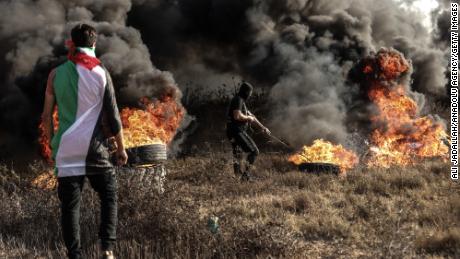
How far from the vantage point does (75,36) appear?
3877mm

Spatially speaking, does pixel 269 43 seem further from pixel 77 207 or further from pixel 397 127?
pixel 77 207

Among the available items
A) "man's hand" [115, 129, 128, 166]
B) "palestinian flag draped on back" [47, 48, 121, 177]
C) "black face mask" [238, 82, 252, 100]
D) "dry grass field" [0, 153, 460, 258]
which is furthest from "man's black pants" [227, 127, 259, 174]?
"palestinian flag draped on back" [47, 48, 121, 177]

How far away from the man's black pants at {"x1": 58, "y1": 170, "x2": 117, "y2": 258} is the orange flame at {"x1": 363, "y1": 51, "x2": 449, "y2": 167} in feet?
26.0

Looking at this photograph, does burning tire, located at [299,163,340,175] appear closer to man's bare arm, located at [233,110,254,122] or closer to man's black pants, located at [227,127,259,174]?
man's black pants, located at [227,127,259,174]

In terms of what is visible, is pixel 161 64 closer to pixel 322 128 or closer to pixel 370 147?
pixel 322 128

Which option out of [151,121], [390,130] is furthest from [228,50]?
[151,121]

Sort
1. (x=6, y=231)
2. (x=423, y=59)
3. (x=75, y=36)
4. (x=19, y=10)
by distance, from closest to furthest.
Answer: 1. (x=75, y=36)
2. (x=6, y=231)
3. (x=19, y=10)
4. (x=423, y=59)

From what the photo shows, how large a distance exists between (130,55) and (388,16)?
13949mm

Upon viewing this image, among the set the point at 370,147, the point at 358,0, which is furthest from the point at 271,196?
the point at 358,0

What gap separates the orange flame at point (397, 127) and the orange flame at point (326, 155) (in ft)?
1.58

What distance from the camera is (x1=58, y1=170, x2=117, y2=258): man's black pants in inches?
152

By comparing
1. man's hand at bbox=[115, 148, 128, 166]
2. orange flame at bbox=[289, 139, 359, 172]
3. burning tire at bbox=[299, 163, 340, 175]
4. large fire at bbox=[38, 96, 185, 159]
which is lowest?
burning tire at bbox=[299, 163, 340, 175]

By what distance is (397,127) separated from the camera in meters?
12.7

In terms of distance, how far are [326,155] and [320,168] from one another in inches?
54.2
